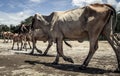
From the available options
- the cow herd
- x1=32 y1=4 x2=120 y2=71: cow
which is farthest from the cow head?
x1=32 y1=4 x2=120 y2=71: cow

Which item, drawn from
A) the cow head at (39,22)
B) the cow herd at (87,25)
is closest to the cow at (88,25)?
the cow herd at (87,25)

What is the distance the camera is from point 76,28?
11773 millimetres

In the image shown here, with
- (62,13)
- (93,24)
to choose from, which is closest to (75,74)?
(93,24)

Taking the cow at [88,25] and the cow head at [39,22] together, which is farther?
the cow head at [39,22]

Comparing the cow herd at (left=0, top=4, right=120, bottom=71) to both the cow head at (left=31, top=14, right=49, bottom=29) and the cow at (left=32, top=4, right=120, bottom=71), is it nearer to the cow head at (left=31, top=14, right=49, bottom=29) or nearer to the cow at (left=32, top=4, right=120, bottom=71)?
the cow at (left=32, top=4, right=120, bottom=71)

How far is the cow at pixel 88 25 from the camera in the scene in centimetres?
1093

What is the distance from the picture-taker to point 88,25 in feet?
36.4

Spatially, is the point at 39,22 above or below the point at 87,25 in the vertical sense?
below

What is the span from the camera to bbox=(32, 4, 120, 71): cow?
10.9 meters

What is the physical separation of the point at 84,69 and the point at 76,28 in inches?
68.6

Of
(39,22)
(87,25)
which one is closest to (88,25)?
(87,25)

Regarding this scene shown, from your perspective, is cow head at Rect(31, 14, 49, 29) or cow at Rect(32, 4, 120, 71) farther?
cow head at Rect(31, 14, 49, 29)

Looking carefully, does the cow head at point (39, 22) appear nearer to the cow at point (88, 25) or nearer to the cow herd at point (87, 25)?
the cow herd at point (87, 25)

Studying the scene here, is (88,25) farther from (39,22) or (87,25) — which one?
(39,22)
